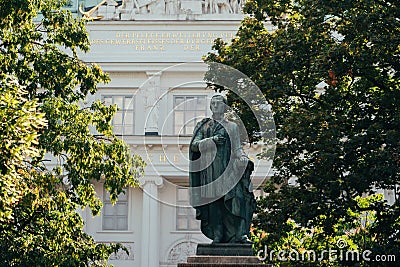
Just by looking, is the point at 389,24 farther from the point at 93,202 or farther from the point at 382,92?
the point at 93,202

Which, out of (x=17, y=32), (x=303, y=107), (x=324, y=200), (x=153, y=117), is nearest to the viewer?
(x=17, y=32)

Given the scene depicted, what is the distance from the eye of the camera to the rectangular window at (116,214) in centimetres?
3719

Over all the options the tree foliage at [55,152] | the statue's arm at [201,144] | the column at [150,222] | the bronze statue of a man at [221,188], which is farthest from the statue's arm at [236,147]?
the column at [150,222]

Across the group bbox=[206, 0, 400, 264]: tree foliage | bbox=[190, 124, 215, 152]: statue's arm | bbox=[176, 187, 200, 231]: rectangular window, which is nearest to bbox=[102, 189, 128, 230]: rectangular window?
bbox=[176, 187, 200, 231]: rectangular window

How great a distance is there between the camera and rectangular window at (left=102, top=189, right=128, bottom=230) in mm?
37188

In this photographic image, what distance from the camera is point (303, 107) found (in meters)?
20.8

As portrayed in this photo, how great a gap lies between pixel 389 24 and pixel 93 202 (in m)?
7.12

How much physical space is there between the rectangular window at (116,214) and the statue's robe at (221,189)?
24.8 meters

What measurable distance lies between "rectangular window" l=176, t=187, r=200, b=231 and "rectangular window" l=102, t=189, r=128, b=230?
2164 mm

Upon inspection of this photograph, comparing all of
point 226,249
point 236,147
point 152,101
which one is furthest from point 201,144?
point 152,101

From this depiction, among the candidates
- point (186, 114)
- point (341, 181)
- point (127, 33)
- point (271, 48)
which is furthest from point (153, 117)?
point (341, 181)

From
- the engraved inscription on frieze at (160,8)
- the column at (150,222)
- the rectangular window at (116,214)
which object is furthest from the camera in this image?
the rectangular window at (116,214)

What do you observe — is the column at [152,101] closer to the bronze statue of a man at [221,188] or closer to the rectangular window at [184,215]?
the rectangular window at [184,215]

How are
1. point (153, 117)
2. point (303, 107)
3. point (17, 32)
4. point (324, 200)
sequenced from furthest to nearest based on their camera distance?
point (153, 117), point (303, 107), point (324, 200), point (17, 32)
